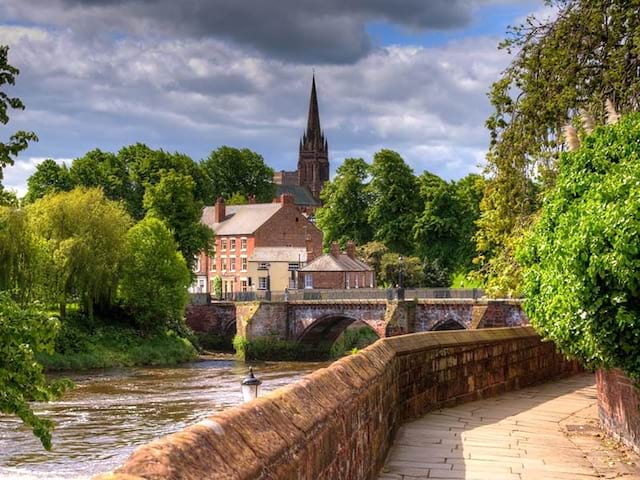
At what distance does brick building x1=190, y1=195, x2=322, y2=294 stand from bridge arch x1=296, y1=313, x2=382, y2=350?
56.5 ft

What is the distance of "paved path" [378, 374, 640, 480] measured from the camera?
1020 centimetres

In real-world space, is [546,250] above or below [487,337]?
above

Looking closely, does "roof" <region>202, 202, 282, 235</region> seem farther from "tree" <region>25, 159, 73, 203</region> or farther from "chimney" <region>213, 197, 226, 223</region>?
"tree" <region>25, 159, 73, 203</region>

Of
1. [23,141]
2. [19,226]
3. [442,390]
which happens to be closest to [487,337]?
→ [442,390]

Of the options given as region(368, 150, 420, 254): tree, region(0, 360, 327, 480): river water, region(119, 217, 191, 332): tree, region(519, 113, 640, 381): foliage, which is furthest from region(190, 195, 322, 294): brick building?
region(519, 113, 640, 381): foliage

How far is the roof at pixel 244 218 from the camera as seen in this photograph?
287 feet

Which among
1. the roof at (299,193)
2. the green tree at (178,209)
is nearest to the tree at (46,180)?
the green tree at (178,209)

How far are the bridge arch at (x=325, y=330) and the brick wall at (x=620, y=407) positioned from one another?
4608 centimetres

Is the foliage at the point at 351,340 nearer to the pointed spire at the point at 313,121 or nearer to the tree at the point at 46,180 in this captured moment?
the tree at the point at 46,180

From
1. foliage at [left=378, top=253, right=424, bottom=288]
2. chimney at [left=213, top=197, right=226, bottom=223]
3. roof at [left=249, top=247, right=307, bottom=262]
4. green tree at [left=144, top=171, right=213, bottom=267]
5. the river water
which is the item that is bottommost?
the river water

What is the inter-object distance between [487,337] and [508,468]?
19.7 ft

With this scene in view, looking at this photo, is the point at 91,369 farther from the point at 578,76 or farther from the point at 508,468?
the point at 508,468

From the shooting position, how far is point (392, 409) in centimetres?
1161

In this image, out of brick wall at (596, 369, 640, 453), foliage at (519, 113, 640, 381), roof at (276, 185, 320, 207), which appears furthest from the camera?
roof at (276, 185, 320, 207)
